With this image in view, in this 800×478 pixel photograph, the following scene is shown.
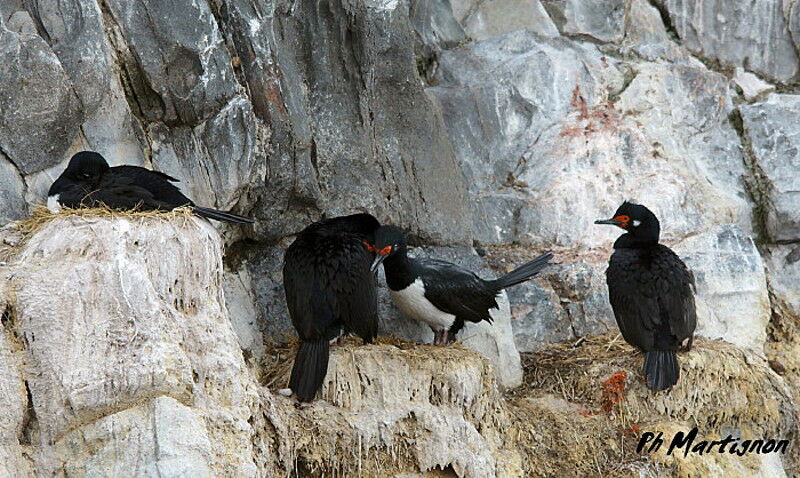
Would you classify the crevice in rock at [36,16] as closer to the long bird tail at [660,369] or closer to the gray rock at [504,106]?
the gray rock at [504,106]

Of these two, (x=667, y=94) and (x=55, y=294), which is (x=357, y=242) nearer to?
(x=55, y=294)

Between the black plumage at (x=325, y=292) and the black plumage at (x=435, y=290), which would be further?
the black plumage at (x=435, y=290)

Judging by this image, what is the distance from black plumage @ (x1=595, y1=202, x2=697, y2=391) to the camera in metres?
7.88

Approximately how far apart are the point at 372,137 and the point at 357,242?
1.17m

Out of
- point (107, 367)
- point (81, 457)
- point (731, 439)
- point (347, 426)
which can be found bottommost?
point (731, 439)

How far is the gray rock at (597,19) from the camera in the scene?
1056 centimetres

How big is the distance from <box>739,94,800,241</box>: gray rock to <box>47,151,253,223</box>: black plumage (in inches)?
215

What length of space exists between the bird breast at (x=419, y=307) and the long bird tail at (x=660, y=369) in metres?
1.44

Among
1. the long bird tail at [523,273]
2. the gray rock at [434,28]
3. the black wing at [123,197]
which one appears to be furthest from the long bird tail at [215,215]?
the gray rock at [434,28]

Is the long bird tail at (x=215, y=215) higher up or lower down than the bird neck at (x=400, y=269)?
higher up

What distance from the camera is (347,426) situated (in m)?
6.57

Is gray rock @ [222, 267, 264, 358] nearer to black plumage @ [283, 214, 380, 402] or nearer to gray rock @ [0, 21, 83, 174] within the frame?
black plumage @ [283, 214, 380, 402]

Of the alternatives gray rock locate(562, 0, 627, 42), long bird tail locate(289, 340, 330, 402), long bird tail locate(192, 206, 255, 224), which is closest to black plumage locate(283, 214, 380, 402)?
long bird tail locate(289, 340, 330, 402)

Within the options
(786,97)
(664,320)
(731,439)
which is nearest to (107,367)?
(664,320)
